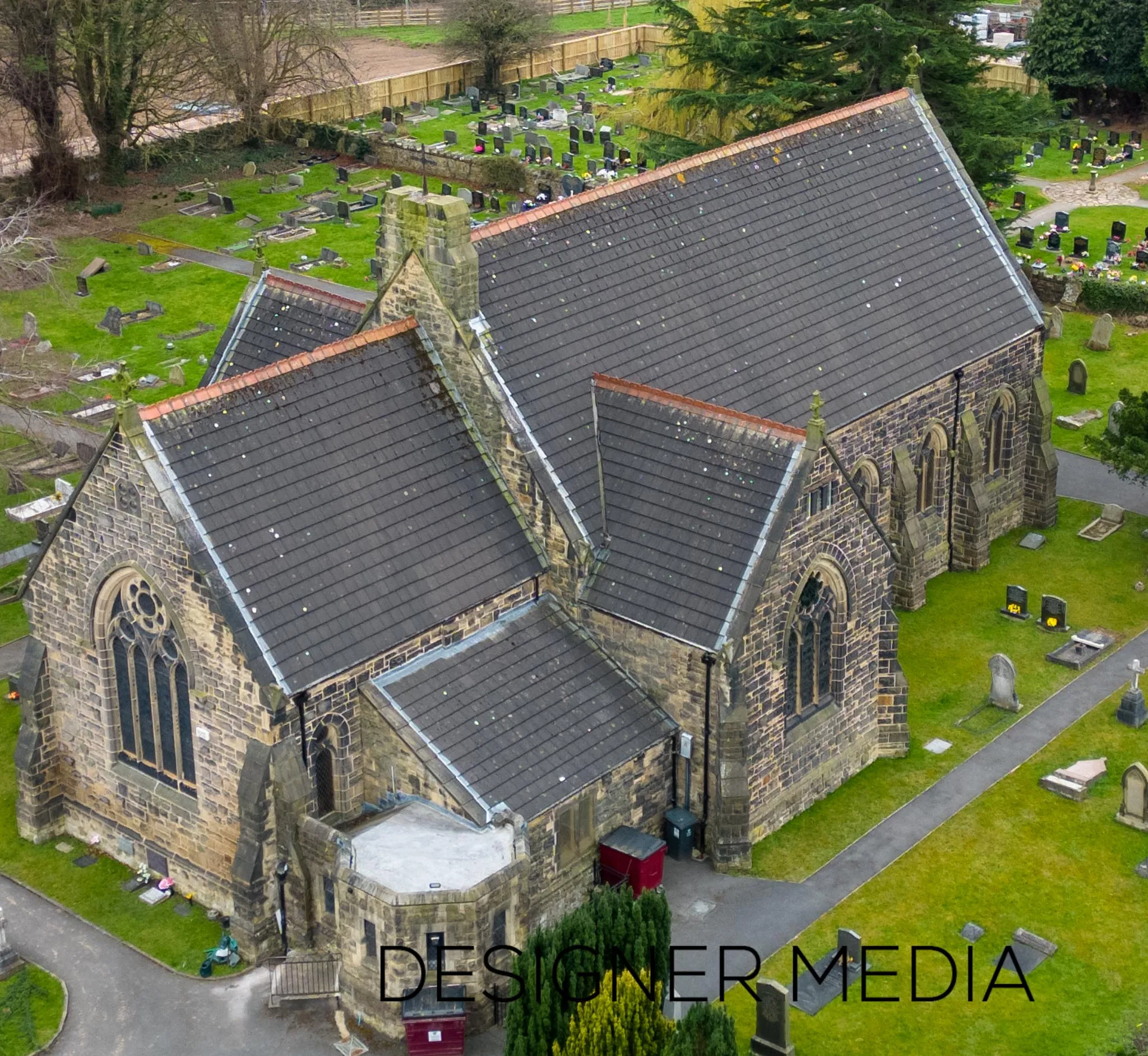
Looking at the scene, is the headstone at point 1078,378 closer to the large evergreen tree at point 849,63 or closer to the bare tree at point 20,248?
the large evergreen tree at point 849,63

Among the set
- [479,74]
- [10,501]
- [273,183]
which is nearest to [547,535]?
[10,501]

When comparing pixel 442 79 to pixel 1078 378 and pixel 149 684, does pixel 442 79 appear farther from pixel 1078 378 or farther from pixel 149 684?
pixel 149 684

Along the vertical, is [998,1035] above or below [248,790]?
below

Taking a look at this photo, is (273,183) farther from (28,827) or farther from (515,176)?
(28,827)

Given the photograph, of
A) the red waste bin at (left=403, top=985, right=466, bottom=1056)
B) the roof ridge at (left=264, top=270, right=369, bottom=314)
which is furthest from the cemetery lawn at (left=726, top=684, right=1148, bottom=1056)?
the roof ridge at (left=264, top=270, right=369, bottom=314)

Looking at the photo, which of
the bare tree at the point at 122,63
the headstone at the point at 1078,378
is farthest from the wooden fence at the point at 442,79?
the headstone at the point at 1078,378

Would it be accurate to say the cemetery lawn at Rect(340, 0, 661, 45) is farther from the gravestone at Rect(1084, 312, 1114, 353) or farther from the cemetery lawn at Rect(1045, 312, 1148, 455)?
the gravestone at Rect(1084, 312, 1114, 353)
